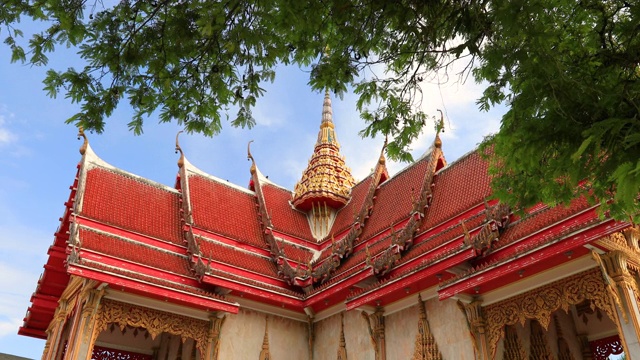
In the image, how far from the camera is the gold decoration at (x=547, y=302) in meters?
6.67

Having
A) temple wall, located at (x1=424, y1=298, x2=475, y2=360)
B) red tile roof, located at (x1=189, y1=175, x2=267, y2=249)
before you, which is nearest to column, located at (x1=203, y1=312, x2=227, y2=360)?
red tile roof, located at (x1=189, y1=175, x2=267, y2=249)

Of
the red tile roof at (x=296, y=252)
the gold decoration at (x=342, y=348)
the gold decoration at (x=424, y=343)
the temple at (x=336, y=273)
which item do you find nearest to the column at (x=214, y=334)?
the temple at (x=336, y=273)

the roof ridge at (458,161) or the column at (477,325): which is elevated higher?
the roof ridge at (458,161)

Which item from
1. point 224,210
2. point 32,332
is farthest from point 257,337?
point 32,332

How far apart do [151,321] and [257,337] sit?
2.19 meters

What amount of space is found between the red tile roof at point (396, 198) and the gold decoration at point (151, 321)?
4466mm

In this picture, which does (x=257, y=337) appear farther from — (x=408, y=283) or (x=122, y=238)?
(x=408, y=283)

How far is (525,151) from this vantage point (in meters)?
3.51

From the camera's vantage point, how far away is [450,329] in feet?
28.2

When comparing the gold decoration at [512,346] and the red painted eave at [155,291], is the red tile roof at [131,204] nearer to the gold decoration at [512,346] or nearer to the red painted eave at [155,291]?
the red painted eave at [155,291]

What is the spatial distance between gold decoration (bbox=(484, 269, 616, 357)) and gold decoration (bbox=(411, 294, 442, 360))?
45.7 inches

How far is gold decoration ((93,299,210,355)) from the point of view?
893 cm

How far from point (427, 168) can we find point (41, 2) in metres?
10.1

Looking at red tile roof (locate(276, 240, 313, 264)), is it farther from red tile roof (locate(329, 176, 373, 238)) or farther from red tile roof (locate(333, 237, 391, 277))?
red tile roof (locate(333, 237, 391, 277))
